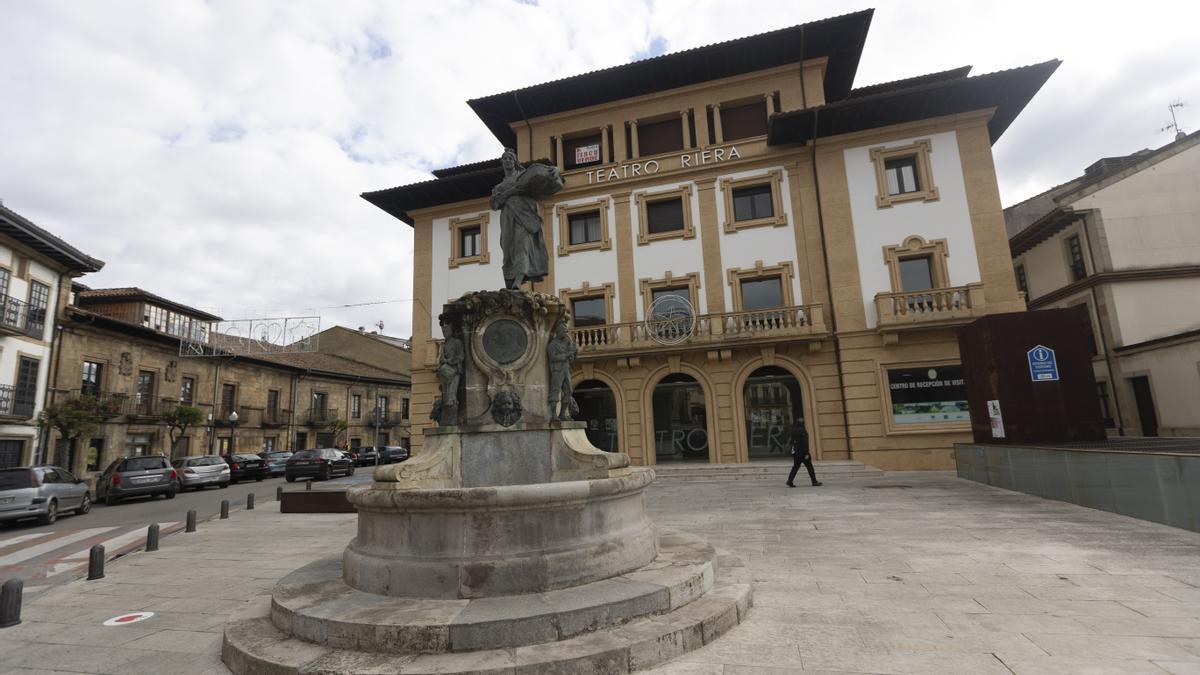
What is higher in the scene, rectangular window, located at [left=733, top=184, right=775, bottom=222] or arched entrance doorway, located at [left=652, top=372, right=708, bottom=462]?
rectangular window, located at [left=733, top=184, right=775, bottom=222]

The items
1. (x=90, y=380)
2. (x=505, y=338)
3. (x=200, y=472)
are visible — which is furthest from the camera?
(x=90, y=380)

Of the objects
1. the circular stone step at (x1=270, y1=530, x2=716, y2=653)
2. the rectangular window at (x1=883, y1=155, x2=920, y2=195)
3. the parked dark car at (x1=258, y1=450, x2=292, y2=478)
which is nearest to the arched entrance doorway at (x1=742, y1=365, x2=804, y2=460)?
the rectangular window at (x1=883, y1=155, x2=920, y2=195)

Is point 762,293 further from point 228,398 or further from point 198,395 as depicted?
point 228,398

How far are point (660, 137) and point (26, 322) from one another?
80.9 ft

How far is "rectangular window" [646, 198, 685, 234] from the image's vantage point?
19.9 m

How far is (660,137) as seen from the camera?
2106 centimetres

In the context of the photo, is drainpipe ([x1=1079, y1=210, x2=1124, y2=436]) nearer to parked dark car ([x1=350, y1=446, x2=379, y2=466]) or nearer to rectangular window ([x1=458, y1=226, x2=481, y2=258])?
rectangular window ([x1=458, y1=226, x2=481, y2=258])

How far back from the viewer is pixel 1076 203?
70.9ft

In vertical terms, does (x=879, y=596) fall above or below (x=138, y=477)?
below

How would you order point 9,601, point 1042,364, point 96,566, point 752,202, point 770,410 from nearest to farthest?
point 9,601 → point 96,566 → point 1042,364 → point 770,410 → point 752,202

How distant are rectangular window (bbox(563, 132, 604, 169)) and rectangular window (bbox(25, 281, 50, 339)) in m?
20.9

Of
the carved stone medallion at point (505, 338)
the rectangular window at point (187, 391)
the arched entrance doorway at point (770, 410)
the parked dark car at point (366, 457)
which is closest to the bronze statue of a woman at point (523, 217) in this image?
the carved stone medallion at point (505, 338)


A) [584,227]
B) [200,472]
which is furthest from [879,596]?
[200,472]

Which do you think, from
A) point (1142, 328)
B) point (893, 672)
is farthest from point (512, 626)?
point (1142, 328)
